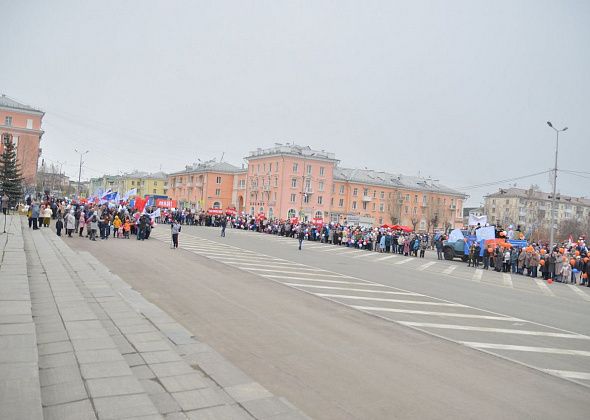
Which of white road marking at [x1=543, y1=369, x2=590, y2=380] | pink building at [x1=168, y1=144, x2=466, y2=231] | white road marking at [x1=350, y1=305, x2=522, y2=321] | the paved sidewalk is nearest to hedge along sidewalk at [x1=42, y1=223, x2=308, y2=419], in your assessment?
the paved sidewalk

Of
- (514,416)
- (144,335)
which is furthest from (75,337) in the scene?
→ (514,416)

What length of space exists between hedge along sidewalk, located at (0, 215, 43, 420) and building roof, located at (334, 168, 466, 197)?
77.8m

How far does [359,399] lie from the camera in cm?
567

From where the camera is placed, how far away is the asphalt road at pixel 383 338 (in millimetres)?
5895

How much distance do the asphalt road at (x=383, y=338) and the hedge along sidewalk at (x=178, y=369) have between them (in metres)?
0.35

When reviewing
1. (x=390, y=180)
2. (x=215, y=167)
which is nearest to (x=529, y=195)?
(x=390, y=180)

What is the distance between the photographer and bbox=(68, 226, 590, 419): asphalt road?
19.3 ft

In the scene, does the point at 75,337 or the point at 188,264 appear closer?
the point at 75,337

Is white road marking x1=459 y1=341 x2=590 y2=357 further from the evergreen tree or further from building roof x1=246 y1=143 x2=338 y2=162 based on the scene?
building roof x1=246 y1=143 x2=338 y2=162

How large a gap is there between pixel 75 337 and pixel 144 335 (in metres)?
1.05

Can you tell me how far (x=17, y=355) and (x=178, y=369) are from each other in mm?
2006

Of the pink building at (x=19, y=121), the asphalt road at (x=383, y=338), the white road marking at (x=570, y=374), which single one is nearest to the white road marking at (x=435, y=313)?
the asphalt road at (x=383, y=338)

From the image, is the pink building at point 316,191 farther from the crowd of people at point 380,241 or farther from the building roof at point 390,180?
the crowd of people at point 380,241

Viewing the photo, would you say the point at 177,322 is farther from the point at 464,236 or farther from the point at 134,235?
the point at 464,236
